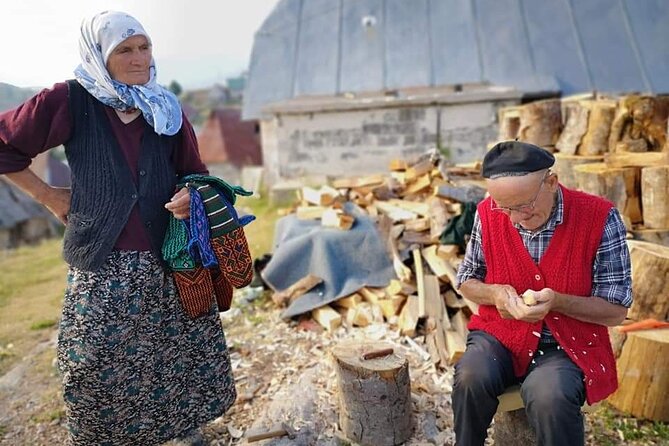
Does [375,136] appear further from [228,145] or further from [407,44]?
[228,145]

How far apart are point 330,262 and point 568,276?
2.96 metres

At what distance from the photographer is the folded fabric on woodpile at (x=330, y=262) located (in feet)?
16.1

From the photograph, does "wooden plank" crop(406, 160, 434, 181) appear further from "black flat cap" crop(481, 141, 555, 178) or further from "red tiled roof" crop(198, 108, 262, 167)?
"red tiled roof" crop(198, 108, 262, 167)

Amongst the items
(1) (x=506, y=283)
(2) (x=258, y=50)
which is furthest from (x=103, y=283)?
(2) (x=258, y=50)

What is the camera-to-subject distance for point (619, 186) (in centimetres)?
400

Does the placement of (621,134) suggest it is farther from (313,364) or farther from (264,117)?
(264,117)

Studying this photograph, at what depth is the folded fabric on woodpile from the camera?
4910mm

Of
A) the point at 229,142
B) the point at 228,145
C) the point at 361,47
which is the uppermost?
the point at 361,47

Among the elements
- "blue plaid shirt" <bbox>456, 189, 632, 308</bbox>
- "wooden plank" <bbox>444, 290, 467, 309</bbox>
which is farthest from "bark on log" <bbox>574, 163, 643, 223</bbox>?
"blue plaid shirt" <bbox>456, 189, 632, 308</bbox>

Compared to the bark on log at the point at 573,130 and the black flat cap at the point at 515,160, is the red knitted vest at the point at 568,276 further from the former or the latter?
the bark on log at the point at 573,130

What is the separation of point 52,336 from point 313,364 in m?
2.76

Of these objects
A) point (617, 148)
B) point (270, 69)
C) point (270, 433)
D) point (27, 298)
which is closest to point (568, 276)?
point (270, 433)

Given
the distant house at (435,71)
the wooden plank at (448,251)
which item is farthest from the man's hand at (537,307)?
the distant house at (435,71)

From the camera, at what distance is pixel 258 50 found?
12422 millimetres
